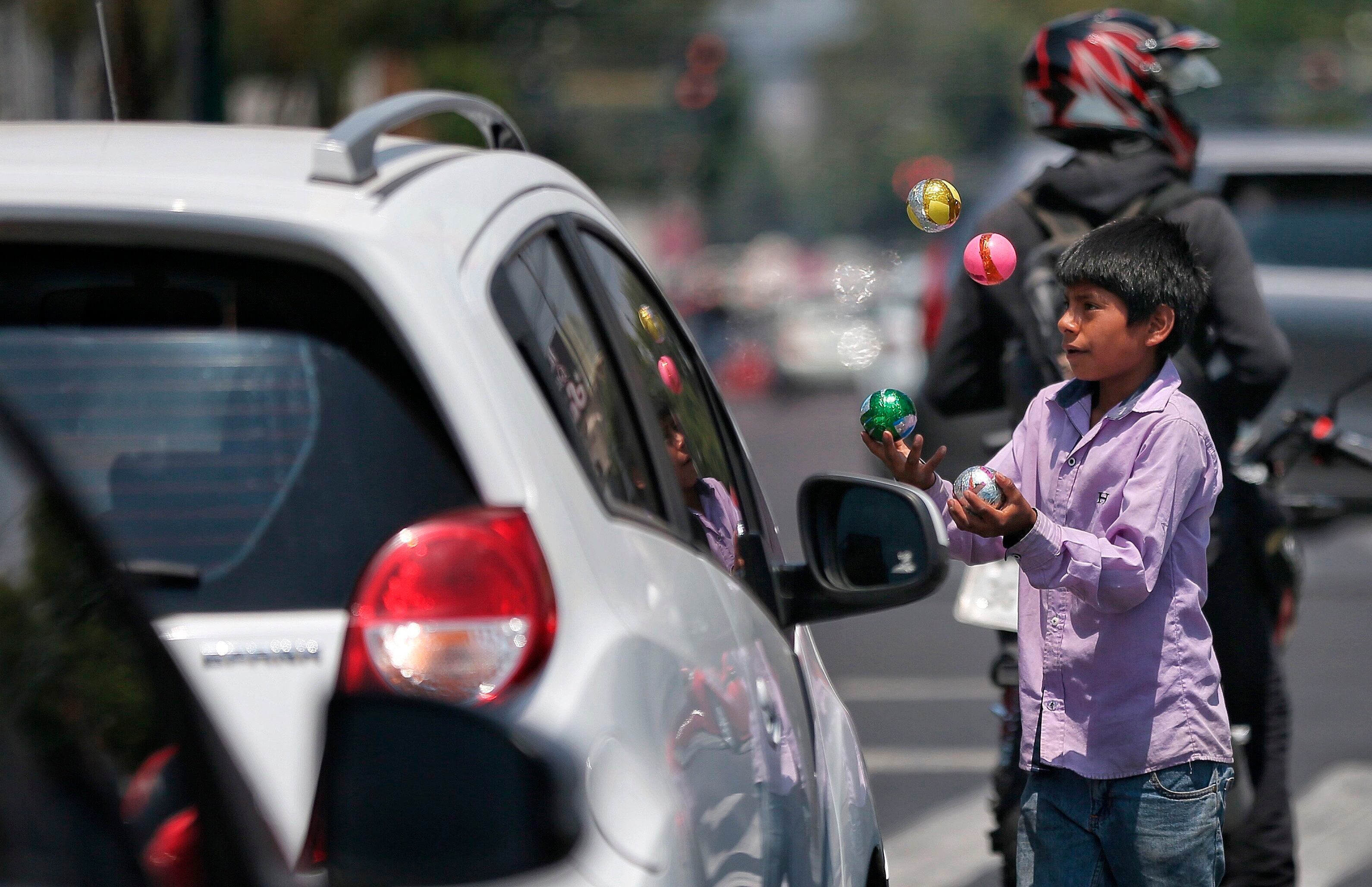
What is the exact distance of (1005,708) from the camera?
3.79 m

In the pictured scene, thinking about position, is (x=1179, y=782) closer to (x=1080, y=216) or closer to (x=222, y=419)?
(x=1080, y=216)

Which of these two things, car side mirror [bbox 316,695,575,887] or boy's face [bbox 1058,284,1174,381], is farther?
boy's face [bbox 1058,284,1174,381]

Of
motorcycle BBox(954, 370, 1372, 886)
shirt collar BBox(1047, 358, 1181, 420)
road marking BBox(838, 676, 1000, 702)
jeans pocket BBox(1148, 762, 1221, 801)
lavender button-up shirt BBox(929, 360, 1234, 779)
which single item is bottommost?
road marking BBox(838, 676, 1000, 702)

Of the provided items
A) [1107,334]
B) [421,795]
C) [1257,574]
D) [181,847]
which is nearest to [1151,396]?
[1107,334]

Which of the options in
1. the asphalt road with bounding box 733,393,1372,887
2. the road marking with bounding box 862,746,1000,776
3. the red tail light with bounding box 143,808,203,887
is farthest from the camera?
the road marking with bounding box 862,746,1000,776

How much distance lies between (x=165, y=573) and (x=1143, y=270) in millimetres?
1616

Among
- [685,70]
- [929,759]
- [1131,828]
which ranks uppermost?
[1131,828]

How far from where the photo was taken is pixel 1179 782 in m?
2.83

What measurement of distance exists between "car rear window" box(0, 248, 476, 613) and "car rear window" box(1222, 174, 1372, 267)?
28.2 feet

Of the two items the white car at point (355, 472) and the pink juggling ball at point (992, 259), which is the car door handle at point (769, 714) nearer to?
the white car at point (355, 472)

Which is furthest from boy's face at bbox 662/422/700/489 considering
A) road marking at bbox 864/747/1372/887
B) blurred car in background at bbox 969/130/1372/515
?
blurred car in background at bbox 969/130/1372/515

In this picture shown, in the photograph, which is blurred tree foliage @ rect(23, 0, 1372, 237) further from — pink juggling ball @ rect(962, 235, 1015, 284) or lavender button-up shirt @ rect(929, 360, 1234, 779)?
lavender button-up shirt @ rect(929, 360, 1234, 779)

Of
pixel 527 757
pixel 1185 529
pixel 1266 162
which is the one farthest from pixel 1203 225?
pixel 1266 162

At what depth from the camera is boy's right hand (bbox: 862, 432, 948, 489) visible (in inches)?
108
